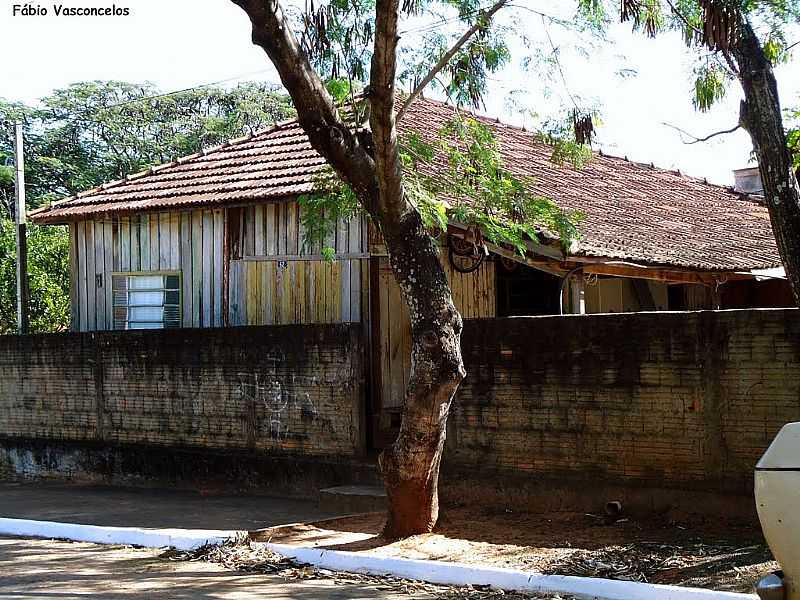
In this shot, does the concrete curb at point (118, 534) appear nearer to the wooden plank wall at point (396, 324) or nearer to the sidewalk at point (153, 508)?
the sidewalk at point (153, 508)

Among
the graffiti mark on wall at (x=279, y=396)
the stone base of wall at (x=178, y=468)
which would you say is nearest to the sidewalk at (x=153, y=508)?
the stone base of wall at (x=178, y=468)

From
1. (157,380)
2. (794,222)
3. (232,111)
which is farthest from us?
(232,111)

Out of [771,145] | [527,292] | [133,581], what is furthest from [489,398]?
[527,292]

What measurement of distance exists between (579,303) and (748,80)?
464 centimetres

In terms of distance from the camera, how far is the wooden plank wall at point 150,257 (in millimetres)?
14906

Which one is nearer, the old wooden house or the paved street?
the paved street

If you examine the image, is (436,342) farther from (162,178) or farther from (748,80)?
(162,178)

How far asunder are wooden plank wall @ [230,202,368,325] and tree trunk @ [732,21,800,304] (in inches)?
223

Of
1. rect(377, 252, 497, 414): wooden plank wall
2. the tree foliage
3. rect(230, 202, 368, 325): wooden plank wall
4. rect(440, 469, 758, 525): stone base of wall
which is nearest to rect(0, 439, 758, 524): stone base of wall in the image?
rect(440, 469, 758, 525): stone base of wall

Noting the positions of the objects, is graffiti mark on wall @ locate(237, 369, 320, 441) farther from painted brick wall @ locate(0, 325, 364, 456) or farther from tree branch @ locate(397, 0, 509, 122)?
tree branch @ locate(397, 0, 509, 122)

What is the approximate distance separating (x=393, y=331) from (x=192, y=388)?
269cm

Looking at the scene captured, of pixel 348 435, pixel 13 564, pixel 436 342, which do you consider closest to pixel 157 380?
pixel 348 435

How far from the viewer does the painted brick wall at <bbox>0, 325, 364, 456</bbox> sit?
1202 cm

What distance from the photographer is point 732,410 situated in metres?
8.95
